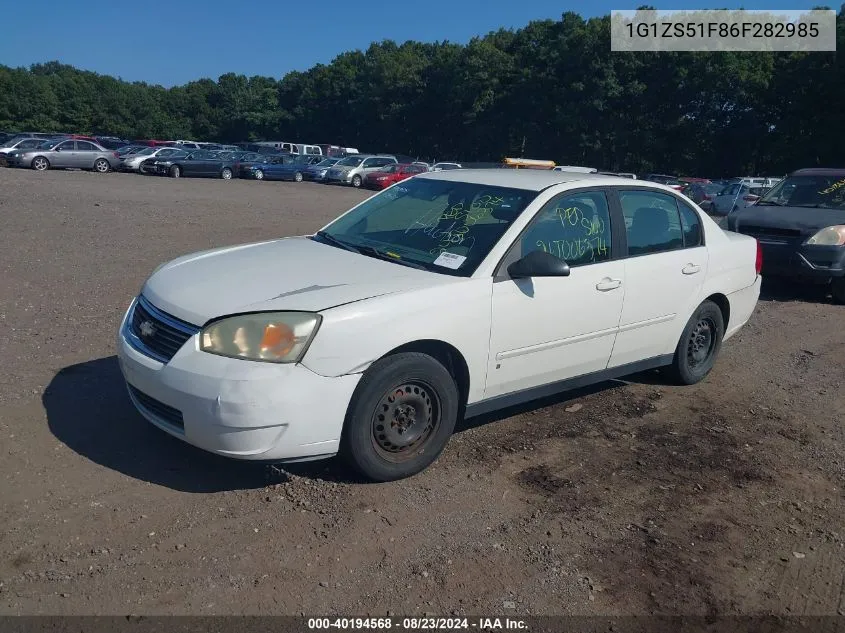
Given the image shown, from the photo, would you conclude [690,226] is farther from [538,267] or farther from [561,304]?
[538,267]

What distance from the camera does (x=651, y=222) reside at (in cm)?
576

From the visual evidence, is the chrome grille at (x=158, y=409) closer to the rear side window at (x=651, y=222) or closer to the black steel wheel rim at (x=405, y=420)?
the black steel wheel rim at (x=405, y=420)

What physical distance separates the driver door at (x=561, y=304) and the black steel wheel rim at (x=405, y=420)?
45 centimetres

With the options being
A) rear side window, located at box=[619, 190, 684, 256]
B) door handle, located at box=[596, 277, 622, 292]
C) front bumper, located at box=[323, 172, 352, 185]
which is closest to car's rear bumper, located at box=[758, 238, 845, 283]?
rear side window, located at box=[619, 190, 684, 256]

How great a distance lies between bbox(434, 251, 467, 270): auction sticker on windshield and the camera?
4660 mm

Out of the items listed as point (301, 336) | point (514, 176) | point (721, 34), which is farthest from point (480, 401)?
point (721, 34)

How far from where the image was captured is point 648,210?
18.9 ft

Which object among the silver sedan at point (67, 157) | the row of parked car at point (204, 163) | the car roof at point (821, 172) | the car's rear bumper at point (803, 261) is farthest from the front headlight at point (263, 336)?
the silver sedan at point (67, 157)

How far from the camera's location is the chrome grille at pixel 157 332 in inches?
161

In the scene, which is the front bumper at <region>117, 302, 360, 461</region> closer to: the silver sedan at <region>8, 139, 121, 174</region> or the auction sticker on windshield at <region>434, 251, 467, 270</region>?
the auction sticker on windshield at <region>434, 251, 467, 270</region>

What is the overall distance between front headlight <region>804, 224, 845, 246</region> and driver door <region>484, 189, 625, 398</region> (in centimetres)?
574

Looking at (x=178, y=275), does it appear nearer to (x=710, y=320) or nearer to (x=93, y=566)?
(x=93, y=566)

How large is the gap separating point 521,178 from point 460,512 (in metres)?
2.49

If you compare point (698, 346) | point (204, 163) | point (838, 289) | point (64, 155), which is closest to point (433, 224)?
point (698, 346)
